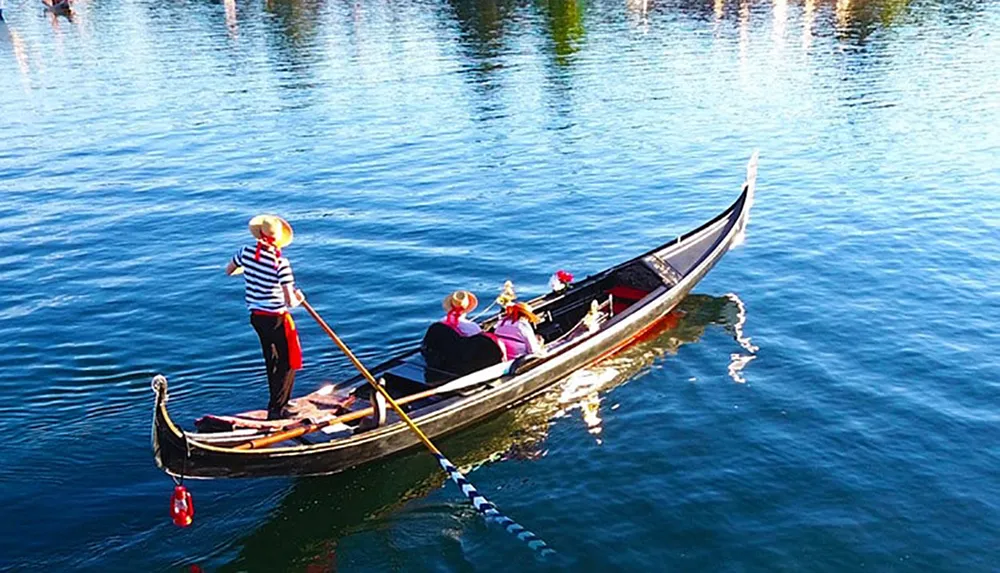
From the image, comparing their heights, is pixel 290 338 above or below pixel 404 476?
above

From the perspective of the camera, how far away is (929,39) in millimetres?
43125

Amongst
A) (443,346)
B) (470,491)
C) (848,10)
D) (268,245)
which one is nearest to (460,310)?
(443,346)

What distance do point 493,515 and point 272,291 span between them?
127 inches

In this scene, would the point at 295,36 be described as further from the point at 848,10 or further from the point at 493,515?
the point at 493,515

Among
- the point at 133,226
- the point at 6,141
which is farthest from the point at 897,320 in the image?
the point at 6,141

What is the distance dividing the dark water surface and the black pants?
0.91m

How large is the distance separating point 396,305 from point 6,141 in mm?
17845

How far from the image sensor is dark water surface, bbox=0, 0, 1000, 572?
32.5 ft

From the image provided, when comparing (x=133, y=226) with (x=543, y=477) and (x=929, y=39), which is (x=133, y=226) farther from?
(x=929, y=39)

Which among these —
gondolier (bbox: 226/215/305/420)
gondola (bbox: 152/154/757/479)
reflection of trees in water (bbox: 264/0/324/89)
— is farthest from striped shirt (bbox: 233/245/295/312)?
reflection of trees in water (bbox: 264/0/324/89)

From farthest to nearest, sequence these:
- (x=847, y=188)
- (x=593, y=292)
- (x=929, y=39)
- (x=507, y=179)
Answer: (x=929, y=39) < (x=507, y=179) < (x=847, y=188) < (x=593, y=292)

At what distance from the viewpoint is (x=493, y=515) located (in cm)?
995

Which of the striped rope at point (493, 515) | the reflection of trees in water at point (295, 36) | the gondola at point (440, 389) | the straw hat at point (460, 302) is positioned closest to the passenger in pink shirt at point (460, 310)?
the straw hat at point (460, 302)

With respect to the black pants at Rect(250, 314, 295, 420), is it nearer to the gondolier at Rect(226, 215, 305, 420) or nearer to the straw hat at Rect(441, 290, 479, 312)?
the gondolier at Rect(226, 215, 305, 420)
